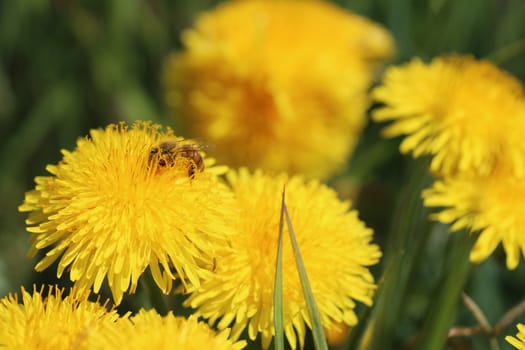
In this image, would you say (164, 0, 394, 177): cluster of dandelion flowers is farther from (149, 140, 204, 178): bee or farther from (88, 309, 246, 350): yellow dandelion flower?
(88, 309, 246, 350): yellow dandelion flower

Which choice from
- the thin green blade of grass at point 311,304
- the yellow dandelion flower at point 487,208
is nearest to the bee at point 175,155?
the thin green blade of grass at point 311,304

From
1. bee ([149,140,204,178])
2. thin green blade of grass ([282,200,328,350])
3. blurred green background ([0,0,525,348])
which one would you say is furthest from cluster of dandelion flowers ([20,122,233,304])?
blurred green background ([0,0,525,348])

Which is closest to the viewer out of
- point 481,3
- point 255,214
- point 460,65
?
point 255,214

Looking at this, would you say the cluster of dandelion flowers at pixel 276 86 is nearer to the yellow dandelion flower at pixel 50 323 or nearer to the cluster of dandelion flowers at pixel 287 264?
the cluster of dandelion flowers at pixel 287 264

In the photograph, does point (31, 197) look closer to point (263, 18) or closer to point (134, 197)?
point (134, 197)

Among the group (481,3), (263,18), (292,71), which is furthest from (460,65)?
(481,3)

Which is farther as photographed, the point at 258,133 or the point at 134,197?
the point at 258,133
